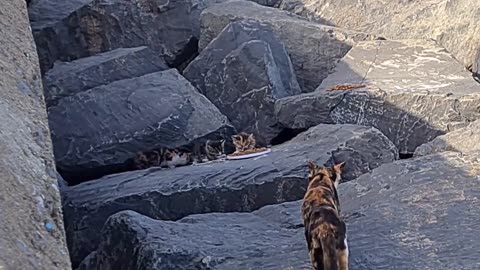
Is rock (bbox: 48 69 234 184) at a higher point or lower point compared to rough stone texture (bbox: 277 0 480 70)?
higher

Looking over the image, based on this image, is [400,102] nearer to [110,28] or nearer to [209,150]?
[209,150]

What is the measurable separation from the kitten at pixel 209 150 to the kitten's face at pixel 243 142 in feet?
0.29

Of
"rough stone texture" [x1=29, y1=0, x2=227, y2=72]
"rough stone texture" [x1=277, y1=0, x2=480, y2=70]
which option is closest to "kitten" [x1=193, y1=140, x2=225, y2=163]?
"rough stone texture" [x1=29, y1=0, x2=227, y2=72]

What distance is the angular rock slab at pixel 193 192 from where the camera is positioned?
16.9 feet

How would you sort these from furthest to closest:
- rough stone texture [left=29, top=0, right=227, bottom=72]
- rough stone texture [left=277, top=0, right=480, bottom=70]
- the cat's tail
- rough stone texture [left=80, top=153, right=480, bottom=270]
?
1. rough stone texture [left=29, top=0, right=227, bottom=72]
2. rough stone texture [left=277, top=0, right=480, bottom=70]
3. rough stone texture [left=80, top=153, right=480, bottom=270]
4. the cat's tail

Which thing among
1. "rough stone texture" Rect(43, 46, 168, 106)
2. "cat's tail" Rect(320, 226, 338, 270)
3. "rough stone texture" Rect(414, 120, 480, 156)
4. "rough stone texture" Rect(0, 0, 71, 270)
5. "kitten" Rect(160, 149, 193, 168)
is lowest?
"kitten" Rect(160, 149, 193, 168)

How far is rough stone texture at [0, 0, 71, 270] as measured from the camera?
241cm

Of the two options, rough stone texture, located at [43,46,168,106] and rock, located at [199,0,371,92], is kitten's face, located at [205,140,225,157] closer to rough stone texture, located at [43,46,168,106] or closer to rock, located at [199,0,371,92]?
rough stone texture, located at [43,46,168,106]

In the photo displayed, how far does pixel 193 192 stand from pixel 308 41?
2.84 metres

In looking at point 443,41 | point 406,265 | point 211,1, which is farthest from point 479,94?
point 211,1

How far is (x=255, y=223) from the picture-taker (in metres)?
4.58

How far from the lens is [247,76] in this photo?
22.4 ft

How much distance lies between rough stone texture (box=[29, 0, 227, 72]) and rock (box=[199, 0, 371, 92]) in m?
0.29

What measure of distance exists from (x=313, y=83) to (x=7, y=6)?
A: 14.0 ft
